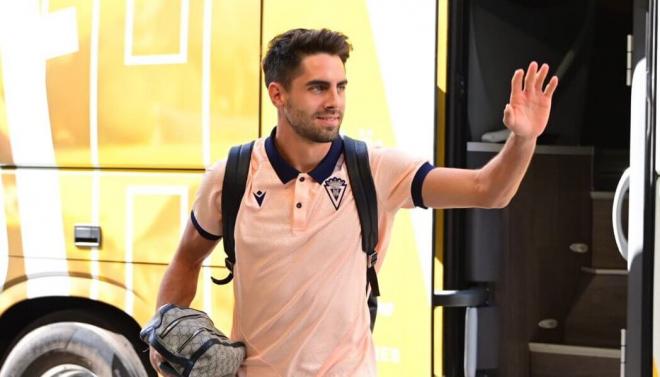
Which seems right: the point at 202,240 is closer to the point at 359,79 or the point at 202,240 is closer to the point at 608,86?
the point at 359,79

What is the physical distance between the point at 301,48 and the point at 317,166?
1.01 ft

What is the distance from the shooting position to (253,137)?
13.5 feet

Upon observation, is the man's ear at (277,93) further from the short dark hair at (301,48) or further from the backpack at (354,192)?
the backpack at (354,192)

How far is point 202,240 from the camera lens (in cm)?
300

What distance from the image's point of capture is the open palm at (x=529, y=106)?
2535 mm

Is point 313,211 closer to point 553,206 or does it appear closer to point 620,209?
point 620,209

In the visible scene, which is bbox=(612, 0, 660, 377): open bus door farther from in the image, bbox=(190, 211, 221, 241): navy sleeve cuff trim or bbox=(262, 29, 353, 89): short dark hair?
bbox=(190, 211, 221, 241): navy sleeve cuff trim

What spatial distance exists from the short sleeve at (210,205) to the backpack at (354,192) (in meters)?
0.05

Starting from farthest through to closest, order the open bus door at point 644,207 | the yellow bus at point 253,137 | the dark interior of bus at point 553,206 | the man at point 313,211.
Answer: the dark interior of bus at point 553,206 → the yellow bus at point 253,137 → the open bus door at point 644,207 → the man at point 313,211

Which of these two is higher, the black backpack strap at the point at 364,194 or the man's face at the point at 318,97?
the man's face at the point at 318,97

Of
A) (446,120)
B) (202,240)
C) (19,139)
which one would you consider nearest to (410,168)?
(202,240)

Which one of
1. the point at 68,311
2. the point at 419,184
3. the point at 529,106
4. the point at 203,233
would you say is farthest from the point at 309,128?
the point at 68,311

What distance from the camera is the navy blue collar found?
2791 millimetres

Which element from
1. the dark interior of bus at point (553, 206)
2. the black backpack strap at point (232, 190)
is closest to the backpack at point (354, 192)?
the black backpack strap at point (232, 190)
